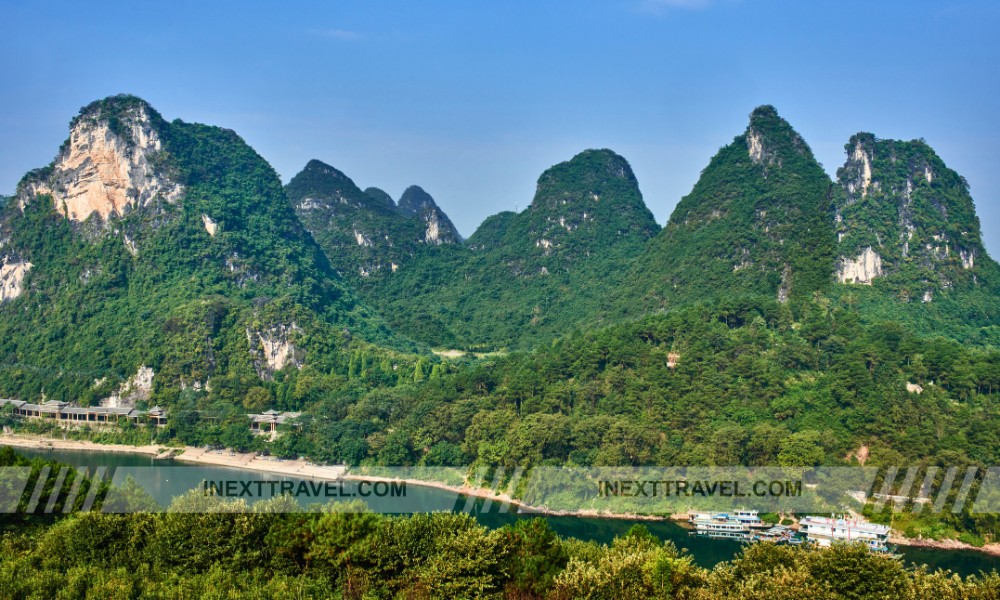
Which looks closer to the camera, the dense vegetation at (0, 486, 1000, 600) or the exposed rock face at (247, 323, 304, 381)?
the dense vegetation at (0, 486, 1000, 600)

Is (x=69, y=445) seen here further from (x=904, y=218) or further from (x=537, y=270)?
(x=904, y=218)

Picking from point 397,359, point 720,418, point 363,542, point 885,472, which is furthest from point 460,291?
point 363,542

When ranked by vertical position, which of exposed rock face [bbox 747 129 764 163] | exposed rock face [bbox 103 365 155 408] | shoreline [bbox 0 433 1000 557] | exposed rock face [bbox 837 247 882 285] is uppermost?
exposed rock face [bbox 747 129 764 163]

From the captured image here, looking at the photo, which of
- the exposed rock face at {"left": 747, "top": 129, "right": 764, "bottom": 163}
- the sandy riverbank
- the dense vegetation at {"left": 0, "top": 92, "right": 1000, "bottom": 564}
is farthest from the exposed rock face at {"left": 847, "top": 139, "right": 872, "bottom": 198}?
the sandy riverbank

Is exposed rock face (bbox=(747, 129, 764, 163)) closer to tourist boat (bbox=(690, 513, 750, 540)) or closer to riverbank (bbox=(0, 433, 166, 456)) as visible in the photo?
tourist boat (bbox=(690, 513, 750, 540))

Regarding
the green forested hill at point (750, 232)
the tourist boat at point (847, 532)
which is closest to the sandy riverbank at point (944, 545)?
the tourist boat at point (847, 532)

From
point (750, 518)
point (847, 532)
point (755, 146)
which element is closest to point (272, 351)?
point (750, 518)
